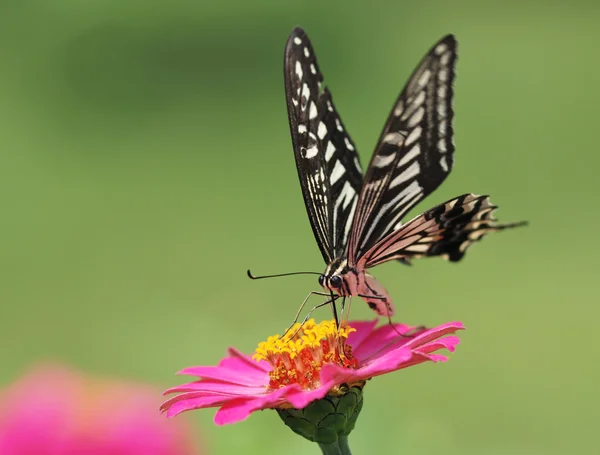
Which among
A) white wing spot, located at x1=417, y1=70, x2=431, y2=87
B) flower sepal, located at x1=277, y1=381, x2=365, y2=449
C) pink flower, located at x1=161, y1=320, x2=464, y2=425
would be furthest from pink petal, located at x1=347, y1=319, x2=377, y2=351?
white wing spot, located at x1=417, y1=70, x2=431, y2=87

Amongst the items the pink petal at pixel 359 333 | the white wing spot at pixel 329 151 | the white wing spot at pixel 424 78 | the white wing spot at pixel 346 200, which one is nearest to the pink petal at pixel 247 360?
the pink petal at pixel 359 333

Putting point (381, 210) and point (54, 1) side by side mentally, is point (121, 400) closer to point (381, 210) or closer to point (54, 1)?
point (381, 210)

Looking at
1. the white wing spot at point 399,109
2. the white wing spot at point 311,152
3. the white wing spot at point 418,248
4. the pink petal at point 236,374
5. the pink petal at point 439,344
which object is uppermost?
the white wing spot at point 399,109

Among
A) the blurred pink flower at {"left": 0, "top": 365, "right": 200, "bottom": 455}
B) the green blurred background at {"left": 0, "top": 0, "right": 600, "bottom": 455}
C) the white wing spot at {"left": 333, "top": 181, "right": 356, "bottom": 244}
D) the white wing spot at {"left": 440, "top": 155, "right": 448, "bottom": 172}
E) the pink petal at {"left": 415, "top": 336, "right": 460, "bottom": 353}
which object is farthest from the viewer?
the green blurred background at {"left": 0, "top": 0, "right": 600, "bottom": 455}

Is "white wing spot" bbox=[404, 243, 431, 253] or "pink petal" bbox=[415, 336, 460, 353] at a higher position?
"white wing spot" bbox=[404, 243, 431, 253]

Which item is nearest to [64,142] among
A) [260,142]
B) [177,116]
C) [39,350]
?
[177,116]

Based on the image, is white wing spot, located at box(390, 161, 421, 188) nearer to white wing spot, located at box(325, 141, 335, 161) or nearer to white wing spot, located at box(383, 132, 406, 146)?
white wing spot, located at box(383, 132, 406, 146)

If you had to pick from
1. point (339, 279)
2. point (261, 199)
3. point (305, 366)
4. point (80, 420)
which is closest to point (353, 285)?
point (339, 279)

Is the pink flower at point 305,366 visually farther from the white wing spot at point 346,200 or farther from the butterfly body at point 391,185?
the white wing spot at point 346,200
